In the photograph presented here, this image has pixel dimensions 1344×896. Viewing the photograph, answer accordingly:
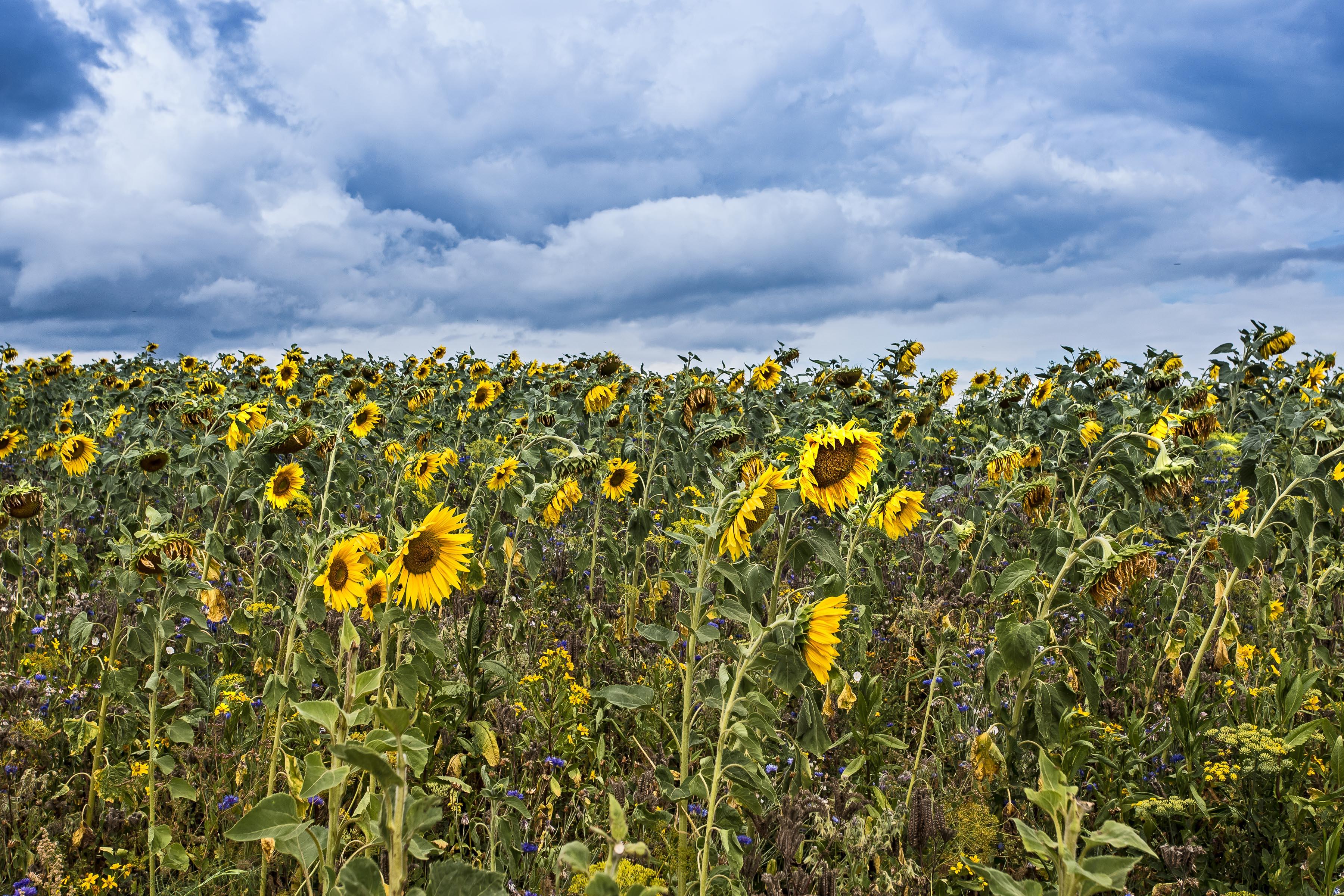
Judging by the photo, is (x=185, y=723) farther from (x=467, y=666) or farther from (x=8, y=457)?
(x=8, y=457)

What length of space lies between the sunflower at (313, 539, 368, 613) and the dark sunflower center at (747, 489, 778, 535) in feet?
4.20

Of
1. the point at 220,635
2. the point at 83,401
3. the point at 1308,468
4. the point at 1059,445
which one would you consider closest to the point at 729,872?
the point at 1308,468

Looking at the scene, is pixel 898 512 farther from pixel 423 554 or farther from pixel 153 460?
pixel 153 460

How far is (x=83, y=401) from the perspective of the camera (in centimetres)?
920

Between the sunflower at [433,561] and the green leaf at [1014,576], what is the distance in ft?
5.57

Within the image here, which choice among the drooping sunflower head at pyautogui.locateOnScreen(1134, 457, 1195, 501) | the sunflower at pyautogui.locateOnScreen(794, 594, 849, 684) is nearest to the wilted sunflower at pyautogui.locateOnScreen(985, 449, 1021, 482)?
the drooping sunflower head at pyautogui.locateOnScreen(1134, 457, 1195, 501)

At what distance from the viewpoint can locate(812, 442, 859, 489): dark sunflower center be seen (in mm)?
2674

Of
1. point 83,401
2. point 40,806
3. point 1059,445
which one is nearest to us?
point 40,806

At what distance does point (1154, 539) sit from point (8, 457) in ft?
42.4

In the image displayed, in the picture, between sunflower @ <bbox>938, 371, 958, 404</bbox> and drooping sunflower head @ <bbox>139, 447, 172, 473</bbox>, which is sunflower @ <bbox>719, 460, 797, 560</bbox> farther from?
sunflower @ <bbox>938, 371, 958, 404</bbox>

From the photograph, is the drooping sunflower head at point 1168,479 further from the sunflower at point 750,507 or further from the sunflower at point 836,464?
the sunflower at point 750,507

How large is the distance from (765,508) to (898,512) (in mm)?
1054

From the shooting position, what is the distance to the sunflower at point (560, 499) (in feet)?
12.5

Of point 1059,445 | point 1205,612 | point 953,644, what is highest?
point 1059,445
